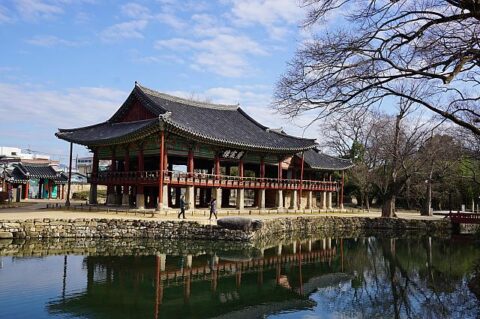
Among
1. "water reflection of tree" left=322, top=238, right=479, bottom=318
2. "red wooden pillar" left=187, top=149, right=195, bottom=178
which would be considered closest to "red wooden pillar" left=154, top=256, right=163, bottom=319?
"water reflection of tree" left=322, top=238, right=479, bottom=318

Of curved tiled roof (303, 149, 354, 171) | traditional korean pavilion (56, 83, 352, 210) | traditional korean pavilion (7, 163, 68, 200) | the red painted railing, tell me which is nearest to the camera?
traditional korean pavilion (56, 83, 352, 210)

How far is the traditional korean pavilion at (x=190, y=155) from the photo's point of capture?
3441cm

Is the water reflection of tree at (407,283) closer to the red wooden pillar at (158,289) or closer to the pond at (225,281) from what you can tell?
the pond at (225,281)

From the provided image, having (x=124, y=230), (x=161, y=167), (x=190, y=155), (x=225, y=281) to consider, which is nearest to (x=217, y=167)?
(x=190, y=155)

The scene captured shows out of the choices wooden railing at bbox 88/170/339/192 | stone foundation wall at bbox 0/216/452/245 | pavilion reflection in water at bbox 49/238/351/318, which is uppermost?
wooden railing at bbox 88/170/339/192

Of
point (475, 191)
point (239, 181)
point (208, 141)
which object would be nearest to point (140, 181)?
point (208, 141)

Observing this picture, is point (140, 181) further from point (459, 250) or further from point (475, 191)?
point (475, 191)

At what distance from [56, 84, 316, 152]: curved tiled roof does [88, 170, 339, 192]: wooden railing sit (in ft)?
9.15

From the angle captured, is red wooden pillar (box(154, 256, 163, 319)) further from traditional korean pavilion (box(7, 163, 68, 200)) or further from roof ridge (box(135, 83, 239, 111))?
traditional korean pavilion (box(7, 163, 68, 200))

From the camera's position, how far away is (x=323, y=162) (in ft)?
171

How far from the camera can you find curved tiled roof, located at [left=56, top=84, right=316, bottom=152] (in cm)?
3556

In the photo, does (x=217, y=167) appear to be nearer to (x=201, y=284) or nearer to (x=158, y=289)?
(x=201, y=284)

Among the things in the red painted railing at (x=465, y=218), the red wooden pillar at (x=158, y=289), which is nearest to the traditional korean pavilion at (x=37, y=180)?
the red wooden pillar at (x=158, y=289)

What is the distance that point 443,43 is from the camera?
9734 millimetres
